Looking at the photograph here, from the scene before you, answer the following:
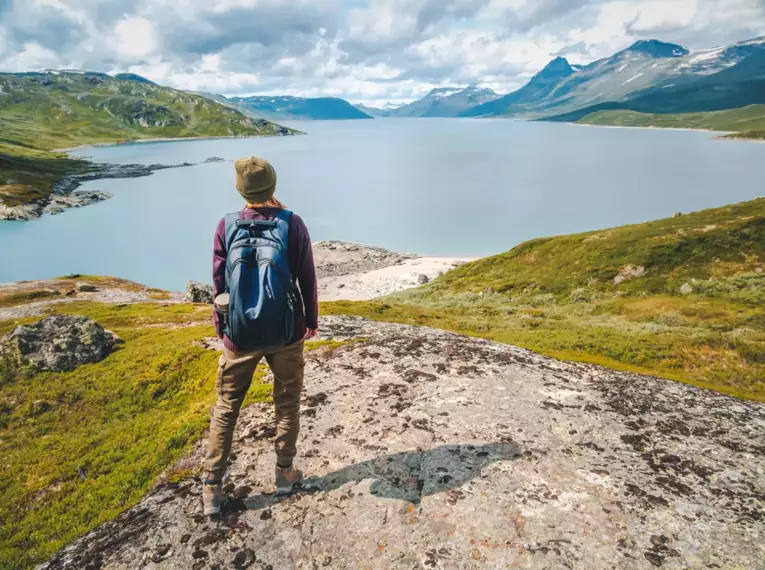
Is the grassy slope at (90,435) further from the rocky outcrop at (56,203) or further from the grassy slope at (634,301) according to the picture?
the rocky outcrop at (56,203)

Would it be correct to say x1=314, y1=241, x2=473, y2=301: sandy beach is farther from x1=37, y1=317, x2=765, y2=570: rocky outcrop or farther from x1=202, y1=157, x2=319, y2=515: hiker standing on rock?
x1=202, y1=157, x2=319, y2=515: hiker standing on rock

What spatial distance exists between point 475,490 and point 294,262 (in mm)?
5583

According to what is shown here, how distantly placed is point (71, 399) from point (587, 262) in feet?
205


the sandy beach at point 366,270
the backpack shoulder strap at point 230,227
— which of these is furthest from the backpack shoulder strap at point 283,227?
the sandy beach at point 366,270

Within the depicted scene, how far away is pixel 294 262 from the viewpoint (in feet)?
25.0

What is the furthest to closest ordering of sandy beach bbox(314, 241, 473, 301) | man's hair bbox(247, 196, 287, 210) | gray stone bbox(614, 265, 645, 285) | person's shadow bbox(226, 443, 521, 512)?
sandy beach bbox(314, 241, 473, 301) → gray stone bbox(614, 265, 645, 285) → person's shadow bbox(226, 443, 521, 512) → man's hair bbox(247, 196, 287, 210)

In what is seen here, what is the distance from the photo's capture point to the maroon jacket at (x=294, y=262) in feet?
24.7

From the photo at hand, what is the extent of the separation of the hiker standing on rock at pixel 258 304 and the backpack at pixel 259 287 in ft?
0.05

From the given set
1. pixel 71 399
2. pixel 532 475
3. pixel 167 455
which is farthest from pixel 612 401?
pixel 71 399

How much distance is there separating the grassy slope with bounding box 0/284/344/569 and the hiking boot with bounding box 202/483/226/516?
9.44 feet

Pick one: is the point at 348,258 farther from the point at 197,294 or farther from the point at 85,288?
the point at 85,288

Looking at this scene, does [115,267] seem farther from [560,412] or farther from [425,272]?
[560,412]

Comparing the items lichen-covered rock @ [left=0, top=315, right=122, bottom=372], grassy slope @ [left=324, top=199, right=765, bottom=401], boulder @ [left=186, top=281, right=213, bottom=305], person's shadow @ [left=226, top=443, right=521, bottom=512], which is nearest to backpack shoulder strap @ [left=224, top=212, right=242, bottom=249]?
person's shadow @ [left=226, top=443, right=521, bottom=512]

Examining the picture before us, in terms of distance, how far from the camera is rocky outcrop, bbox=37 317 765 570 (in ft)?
23.0
